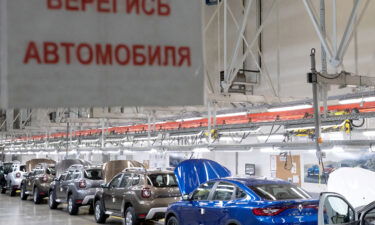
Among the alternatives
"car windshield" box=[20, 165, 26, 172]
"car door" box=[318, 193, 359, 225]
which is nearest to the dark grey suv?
"car windshield" box=[20, 165, 26, 172]

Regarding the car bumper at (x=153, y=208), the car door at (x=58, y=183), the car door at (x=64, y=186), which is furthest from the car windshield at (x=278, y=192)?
the car door at (x=58, y=183)

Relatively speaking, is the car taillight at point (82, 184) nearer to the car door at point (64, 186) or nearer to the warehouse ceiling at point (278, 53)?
the car door at point (64, 186)

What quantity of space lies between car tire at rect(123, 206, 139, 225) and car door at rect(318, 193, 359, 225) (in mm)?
5873

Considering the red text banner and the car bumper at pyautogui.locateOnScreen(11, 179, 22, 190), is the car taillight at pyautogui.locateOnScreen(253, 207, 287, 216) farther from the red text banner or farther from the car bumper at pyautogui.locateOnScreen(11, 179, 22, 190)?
the car bumper at pyautogui.locateOnScreen(11, 179, 22, 190)

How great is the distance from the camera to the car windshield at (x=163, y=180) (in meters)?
11.6

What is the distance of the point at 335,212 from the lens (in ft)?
21.2

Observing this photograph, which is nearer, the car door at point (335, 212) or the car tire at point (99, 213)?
the car door at point (335, 212)

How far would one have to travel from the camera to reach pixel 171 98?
2.86m

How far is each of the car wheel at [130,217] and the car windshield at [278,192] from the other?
4227 mm

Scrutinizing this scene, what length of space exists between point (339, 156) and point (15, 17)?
1522cm

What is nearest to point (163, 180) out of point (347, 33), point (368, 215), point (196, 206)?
point (196, 206)

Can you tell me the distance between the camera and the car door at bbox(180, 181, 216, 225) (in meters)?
8.78

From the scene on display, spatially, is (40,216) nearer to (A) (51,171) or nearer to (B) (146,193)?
(A) (51,171)

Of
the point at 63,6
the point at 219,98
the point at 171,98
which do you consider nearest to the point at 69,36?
the point at 63,6
